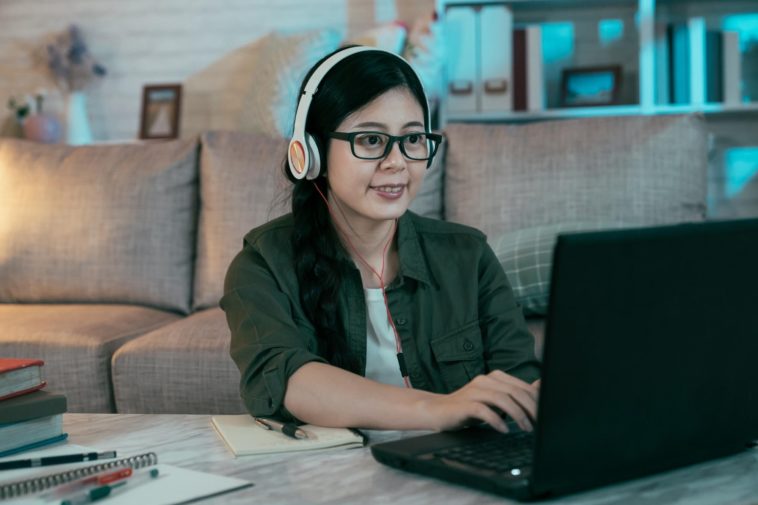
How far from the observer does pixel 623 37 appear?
373cm

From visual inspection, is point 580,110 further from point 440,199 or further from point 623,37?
point 440,199

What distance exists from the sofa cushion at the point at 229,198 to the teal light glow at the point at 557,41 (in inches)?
50.3

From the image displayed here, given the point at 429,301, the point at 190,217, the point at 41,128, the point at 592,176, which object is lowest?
the point at 429,301

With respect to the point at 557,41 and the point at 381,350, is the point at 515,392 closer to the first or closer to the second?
the point at 381,350

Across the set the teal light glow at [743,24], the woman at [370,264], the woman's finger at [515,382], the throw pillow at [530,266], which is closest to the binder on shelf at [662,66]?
the teal light glow at [743,24]

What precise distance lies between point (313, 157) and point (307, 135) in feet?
0.12

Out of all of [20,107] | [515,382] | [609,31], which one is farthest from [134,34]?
[515,382]

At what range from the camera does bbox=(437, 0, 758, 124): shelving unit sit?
346 cm

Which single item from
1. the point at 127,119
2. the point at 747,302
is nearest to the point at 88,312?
the point at 127,119

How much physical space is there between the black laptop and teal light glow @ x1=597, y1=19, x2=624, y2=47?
2.99 meters

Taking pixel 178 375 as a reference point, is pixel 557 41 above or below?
above

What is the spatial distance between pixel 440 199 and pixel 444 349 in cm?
138

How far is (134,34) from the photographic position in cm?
401

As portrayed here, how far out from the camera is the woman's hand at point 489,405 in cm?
103
